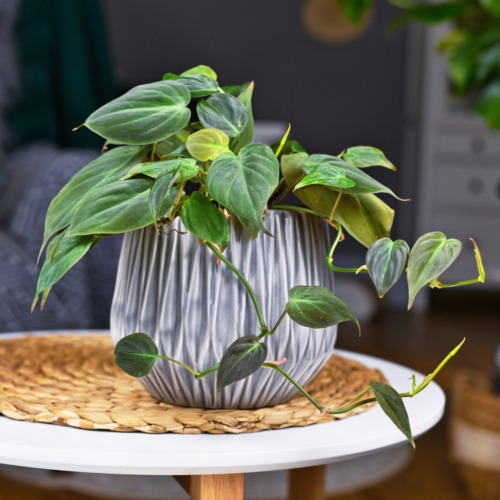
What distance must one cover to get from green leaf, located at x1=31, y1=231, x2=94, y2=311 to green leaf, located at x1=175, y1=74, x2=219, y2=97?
4.7 inches

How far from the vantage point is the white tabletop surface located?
0.32 m

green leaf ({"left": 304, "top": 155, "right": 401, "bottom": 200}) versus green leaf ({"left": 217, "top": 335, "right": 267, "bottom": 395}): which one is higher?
Answer: green leaf ({"left": 304, "top": 155, "right": 401, "bottom": 200})

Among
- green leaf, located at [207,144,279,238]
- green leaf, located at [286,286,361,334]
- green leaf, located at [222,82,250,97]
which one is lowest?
green leaf, located at [286,286,361,334]

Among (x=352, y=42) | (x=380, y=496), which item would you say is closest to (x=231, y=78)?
(x=352, y=42)

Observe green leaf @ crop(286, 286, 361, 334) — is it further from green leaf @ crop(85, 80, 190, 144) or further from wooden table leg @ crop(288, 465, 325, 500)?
wooden table leg @ crop(288, 465, 325, 500)

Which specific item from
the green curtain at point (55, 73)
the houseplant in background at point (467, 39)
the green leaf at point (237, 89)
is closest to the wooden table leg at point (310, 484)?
the green leaf at point (237, 89)

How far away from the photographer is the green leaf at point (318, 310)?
0.34m

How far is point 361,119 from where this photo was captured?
3.13m

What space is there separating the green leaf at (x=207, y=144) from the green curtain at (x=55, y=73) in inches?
56.2

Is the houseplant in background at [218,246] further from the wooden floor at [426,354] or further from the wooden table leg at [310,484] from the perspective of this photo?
the wooden floor at [426,354]

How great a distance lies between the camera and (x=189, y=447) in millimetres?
340

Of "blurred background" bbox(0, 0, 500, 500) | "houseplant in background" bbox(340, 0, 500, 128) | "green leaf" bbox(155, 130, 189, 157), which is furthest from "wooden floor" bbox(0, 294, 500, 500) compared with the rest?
"green leaf" bbox(155, 130, 189, 157)

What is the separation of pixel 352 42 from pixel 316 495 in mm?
2928

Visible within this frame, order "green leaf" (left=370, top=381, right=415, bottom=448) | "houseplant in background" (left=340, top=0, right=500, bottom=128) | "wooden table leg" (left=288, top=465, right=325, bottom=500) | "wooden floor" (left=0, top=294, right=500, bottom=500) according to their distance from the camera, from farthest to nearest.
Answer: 1. "houseplant in background" (left=340, top=0, right=500, bottom=128)
2. "wooden floor" (left=0, top=294, right=500, bottom=500)
3. "wooden table leg" (left=288, top=465, right=325, bottom=500)
4. "green leaf" (left=370, top=381, right=415, bottom=448)
